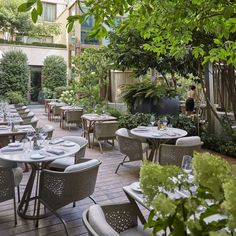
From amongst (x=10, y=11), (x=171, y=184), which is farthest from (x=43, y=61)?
(x=171, y=184)

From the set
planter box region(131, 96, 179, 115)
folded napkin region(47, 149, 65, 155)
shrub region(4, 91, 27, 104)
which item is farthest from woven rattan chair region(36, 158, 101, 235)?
shrub region(4, 91, 27, 104)

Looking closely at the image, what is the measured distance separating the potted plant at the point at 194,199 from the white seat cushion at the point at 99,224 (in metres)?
0.58

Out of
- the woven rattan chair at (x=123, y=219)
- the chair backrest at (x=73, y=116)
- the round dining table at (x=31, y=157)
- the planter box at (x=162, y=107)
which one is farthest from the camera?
the chair backrest at (x=73, y=116)

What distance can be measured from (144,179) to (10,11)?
1828cm

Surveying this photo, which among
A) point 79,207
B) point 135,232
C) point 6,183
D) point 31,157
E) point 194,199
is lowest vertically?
point 79,207

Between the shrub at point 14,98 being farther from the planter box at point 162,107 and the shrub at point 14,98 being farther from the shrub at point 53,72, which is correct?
the planter box at point 162,107

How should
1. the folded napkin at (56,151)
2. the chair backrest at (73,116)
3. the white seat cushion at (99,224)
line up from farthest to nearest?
the chair backrest at (73,116) → the folded napkin at (56,151) → the white seat cushion at (99,224)

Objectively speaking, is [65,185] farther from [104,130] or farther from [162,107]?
[162,107]

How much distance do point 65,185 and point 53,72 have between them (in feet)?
50.8

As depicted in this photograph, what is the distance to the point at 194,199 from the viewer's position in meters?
0.94

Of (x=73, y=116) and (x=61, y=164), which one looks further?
(x=73, y=116)

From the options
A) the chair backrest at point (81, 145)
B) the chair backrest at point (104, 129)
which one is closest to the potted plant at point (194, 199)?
the chair backrest at point (81, 145)

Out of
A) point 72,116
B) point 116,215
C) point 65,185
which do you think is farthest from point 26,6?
point 72,116

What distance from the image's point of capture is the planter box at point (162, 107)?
7.75 metres
